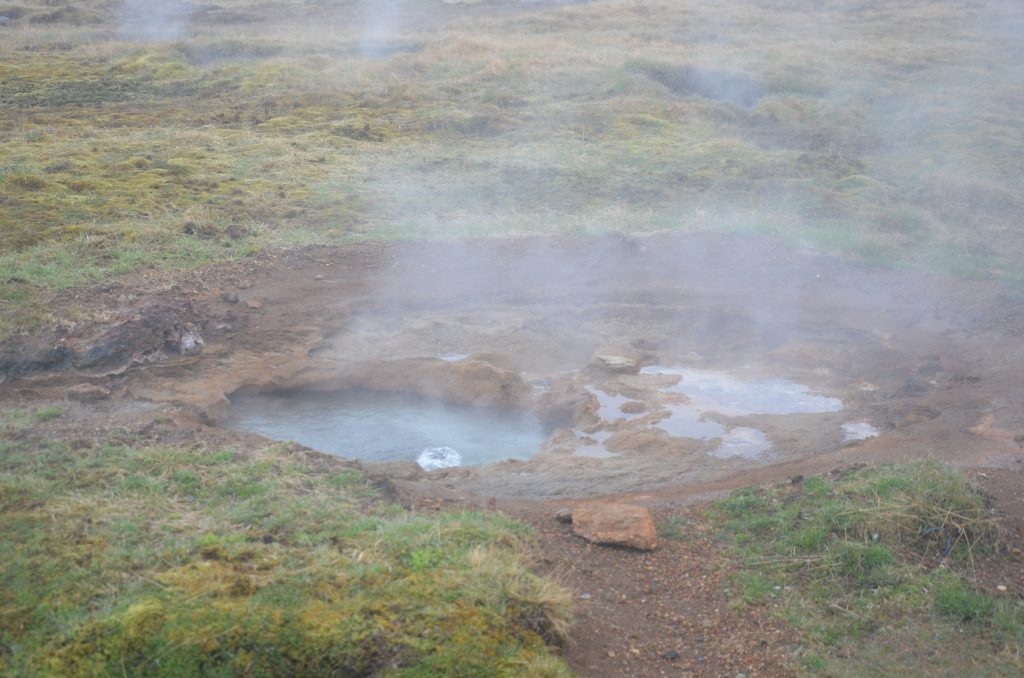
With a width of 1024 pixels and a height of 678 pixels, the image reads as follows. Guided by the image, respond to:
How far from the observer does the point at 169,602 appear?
4609mm

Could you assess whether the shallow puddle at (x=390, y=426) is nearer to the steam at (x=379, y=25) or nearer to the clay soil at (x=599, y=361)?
the clay soil at (x=599, y=361)

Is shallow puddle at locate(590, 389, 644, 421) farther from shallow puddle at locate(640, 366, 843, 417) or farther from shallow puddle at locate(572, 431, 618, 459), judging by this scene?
shallow puddle at locate(640, 366, 843, 417)

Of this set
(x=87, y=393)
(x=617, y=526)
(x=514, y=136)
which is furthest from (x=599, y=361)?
(x=514, y=136)

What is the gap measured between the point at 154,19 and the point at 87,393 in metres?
30.8

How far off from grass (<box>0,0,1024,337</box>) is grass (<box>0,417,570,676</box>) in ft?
14.8

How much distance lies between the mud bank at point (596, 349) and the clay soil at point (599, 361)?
32mm

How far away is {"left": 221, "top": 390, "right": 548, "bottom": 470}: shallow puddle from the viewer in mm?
8668

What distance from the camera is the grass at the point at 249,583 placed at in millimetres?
4391

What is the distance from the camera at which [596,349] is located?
34.3 feet

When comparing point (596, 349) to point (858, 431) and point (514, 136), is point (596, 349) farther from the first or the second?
point (514, 136)

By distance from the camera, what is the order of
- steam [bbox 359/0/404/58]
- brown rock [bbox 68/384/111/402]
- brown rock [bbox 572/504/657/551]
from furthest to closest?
steam [bbox 359/0/404/58]
brown rock [bbox 68/384/111/402]
brown rock [bbox 572/504/657/551]

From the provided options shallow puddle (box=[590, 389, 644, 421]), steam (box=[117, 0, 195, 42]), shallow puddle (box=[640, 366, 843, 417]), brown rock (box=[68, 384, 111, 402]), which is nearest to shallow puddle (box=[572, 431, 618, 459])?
shallow puddle (box=[590, 389, 644, 421])

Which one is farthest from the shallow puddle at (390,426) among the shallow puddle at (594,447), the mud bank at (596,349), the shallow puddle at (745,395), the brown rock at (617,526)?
the brown rock at (617,526)

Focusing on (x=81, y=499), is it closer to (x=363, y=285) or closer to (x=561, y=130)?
(x=363, y=285)
